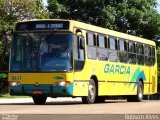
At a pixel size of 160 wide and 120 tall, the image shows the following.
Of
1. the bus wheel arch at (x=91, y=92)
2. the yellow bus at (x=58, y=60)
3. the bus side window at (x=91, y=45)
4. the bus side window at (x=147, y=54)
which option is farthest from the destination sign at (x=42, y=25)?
the bus side window at (x=147, y=54)

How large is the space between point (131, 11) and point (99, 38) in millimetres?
30639

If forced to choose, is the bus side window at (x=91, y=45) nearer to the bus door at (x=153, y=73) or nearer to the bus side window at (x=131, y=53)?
the bus side window at (x=131, y=53)

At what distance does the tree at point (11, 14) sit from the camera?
156 feet

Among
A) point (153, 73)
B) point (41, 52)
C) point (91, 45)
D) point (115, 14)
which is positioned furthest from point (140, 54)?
point (115, 14)

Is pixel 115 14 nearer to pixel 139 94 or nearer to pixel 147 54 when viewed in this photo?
pixel 147 54

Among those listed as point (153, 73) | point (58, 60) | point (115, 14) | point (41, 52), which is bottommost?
point (153, 73)

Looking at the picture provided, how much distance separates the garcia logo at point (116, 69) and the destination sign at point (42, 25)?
354cm

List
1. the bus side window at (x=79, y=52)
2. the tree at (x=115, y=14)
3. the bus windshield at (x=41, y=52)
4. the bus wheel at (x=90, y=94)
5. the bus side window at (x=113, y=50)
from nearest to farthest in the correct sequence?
the bus windshield at (x=41, y=52)
the bus side window at (x=79, y=52)
the bus wheel at (x=90, y=94)
the bus side window at (x=113, y=50)
the tree at (x=115, y=14)

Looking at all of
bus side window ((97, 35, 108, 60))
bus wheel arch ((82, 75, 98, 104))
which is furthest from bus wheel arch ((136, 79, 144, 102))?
bus wheel arch ((82, 75, 98, 104))

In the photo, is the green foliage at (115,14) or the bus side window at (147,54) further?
the green foliage at (115,14)

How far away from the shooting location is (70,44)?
22.8 m

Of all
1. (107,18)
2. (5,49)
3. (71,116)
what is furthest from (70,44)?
(107,18)

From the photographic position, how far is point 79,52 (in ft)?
76.5

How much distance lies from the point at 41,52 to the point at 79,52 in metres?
1.49
